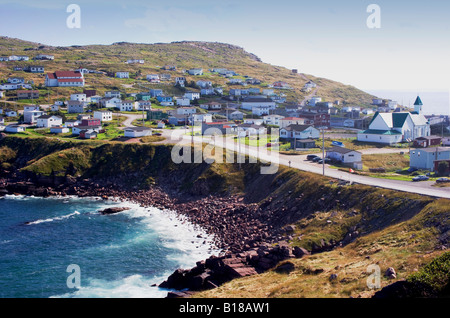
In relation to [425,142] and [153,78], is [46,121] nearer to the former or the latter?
[153,78]

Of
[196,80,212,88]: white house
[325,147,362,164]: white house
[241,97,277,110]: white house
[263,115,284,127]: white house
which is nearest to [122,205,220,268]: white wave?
[325,147,362,164]: white house

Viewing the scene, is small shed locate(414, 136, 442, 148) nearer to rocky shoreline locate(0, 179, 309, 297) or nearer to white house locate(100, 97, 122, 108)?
rocky shoreline locate(0, 179, 309, 297)

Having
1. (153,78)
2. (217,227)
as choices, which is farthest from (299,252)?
(153,78)

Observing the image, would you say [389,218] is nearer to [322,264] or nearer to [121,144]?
[322,264]
